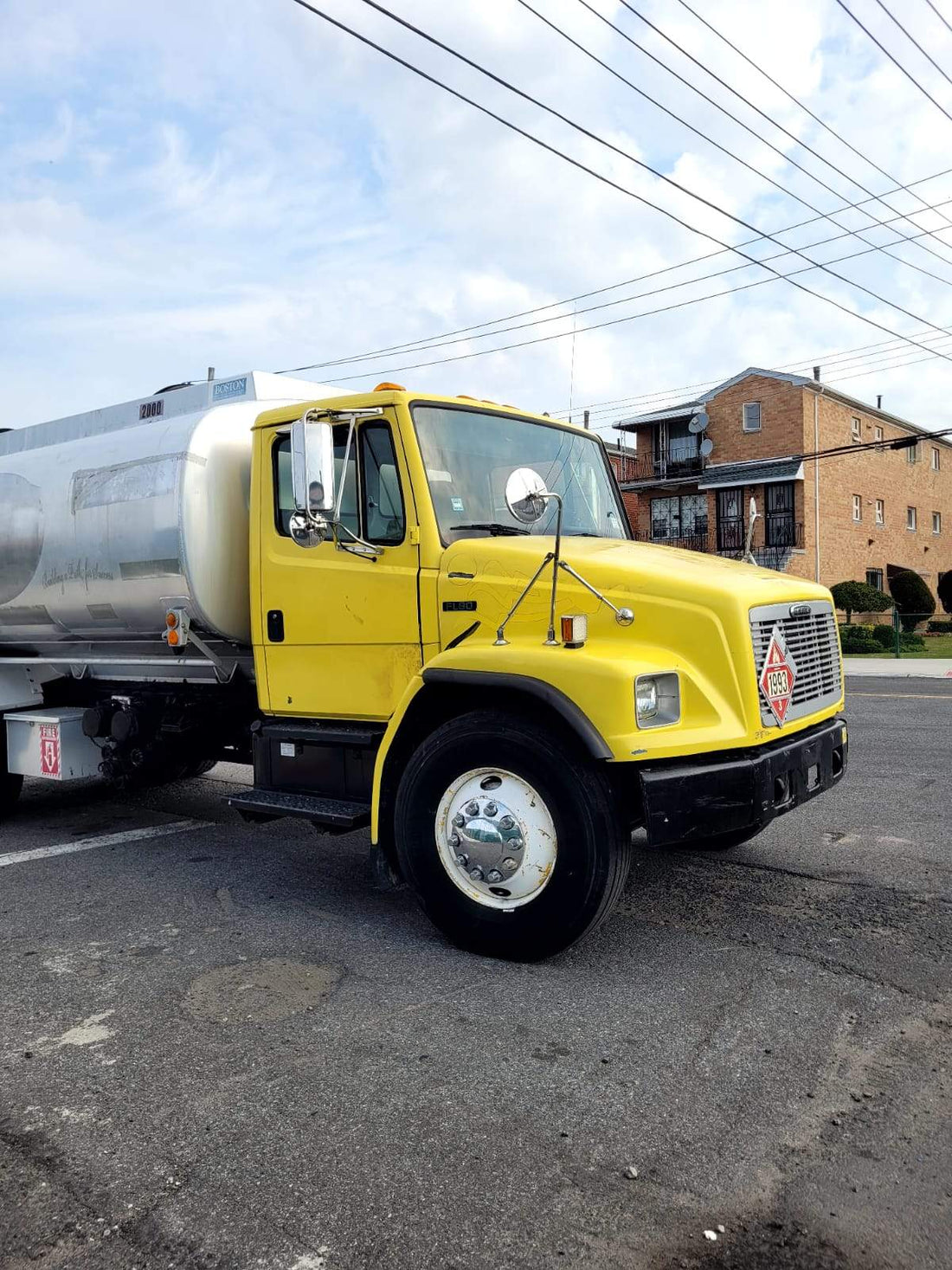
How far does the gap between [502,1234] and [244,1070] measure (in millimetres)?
1226

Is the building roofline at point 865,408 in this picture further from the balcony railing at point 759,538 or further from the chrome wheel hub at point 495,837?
the chrome wheel hub at point 495,837

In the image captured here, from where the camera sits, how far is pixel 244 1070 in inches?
136

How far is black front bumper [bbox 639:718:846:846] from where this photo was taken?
3.99 m

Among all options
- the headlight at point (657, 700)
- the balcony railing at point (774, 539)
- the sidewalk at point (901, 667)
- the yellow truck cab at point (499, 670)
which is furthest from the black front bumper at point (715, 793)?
the balcony railing at point (774, 539)

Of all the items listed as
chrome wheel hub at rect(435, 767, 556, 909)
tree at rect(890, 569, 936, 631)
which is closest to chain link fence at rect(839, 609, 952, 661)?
tree at rect(890, 569, 936, 631)

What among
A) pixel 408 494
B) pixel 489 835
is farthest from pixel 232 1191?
pixel 408 494

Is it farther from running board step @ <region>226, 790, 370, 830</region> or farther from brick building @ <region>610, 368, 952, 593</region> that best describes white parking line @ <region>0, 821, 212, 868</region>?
brick building @ <region>610, 368, 952, 593</region>

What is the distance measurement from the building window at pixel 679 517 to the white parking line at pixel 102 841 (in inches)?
1396

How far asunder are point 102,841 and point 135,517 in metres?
2.34

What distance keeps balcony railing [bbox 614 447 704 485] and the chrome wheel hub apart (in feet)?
122

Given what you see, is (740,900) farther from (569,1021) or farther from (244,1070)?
(244,1070)

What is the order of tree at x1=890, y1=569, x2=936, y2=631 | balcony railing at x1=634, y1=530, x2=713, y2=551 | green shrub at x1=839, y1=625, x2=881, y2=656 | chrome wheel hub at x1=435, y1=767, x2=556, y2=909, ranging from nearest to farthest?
1. chrome wheel hub at x1=435, y1=767, x2=556, y2=909
2. green shrub at x1=839, y1=625, x2=881, y2=656
3. tree at x1=890, y1=569, x2=936, y2=631
4. balcony railing at x1=634, y1=530, x2=713, y2=551

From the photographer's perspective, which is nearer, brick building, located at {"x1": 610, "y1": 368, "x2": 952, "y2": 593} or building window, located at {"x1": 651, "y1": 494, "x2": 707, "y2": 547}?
brick building, located at {"x1": 610, "y1": 368, "x2": 952, "y2": 593}

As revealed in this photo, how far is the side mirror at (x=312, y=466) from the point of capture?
15.0 feet
